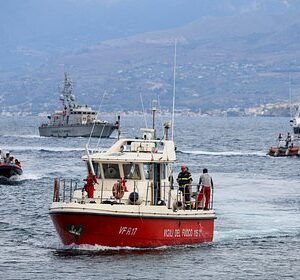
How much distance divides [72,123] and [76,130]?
6.68 ft

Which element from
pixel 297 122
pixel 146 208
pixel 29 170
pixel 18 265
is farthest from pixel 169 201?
pixel 297 122

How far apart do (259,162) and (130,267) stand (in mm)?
72458

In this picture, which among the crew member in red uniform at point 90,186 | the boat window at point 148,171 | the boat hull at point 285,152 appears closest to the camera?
the crew member in red uniform at point 90,186

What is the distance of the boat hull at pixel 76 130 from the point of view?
7259 inches

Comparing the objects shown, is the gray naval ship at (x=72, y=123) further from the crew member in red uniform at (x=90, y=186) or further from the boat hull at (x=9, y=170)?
the crew member in red uniform at (x=90, y=186)

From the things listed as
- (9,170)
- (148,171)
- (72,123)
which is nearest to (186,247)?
(148,171)

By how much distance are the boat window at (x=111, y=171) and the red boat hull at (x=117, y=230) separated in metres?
2.60

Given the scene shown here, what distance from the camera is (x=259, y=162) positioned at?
11325cm

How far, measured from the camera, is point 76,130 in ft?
617

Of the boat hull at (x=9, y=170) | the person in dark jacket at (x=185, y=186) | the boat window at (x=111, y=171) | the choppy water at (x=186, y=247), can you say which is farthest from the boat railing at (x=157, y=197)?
the boat hull at (x=9, y=170)

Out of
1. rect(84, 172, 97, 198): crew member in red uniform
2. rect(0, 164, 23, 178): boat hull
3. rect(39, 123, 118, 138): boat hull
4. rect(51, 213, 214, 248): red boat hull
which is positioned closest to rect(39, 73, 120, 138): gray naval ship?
rect(39, 123, 118, 138): boat hull

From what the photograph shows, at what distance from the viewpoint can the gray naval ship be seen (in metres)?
186

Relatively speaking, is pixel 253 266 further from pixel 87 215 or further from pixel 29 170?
pixel 29 170

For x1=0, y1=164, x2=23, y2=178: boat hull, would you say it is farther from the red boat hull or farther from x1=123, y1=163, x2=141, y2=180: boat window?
the red boat hull
